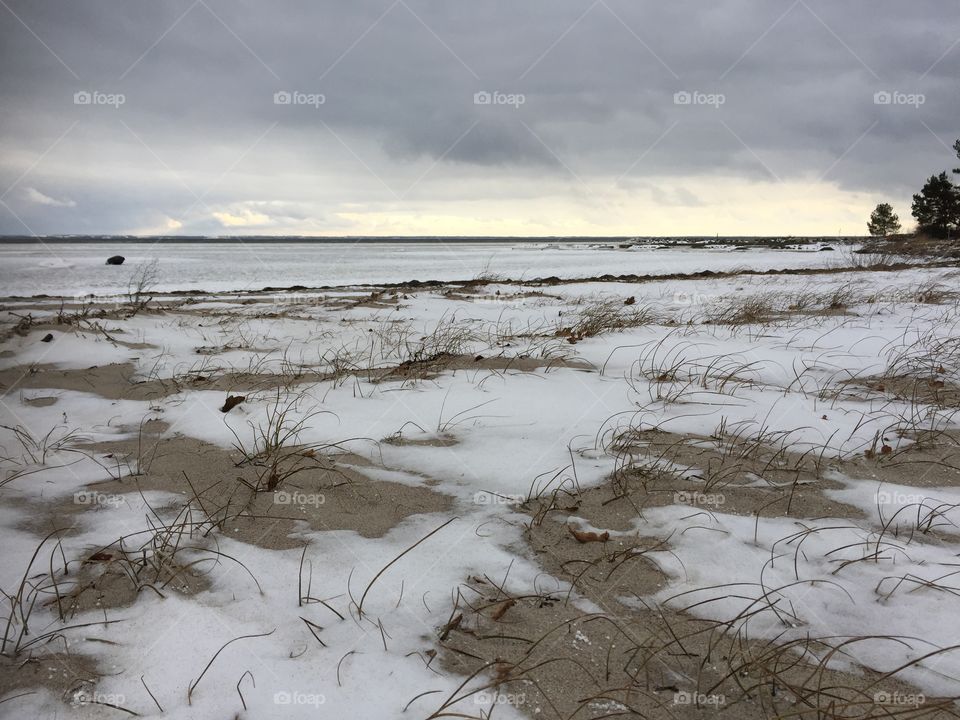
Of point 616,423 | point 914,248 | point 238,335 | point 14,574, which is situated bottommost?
point 14,574

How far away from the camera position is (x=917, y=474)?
7.90 feet

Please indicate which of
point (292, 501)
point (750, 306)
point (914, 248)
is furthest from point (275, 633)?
point (914, 248)

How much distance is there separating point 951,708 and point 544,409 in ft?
7.55

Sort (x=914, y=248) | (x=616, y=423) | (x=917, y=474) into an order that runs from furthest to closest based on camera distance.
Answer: (x=914, y=248) → (x=616, y=423) → (x=917, y=474)

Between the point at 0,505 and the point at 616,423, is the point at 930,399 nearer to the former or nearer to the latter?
the point at 616,423
